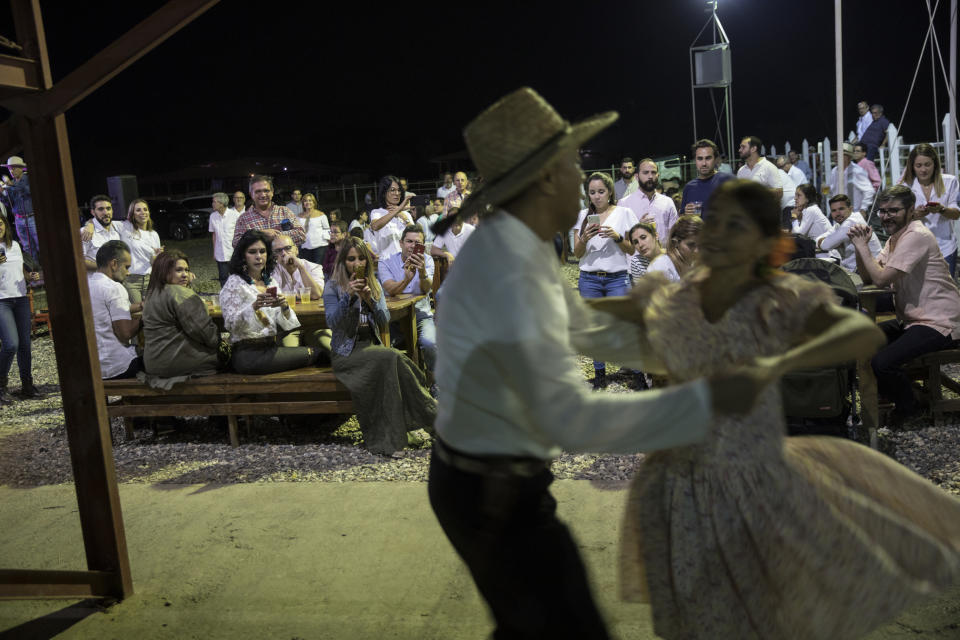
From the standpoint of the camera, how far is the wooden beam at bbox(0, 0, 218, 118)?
3.19 meters

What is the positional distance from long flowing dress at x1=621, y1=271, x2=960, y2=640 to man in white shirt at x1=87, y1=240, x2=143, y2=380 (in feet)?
17.7

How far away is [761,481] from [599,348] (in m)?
0.55

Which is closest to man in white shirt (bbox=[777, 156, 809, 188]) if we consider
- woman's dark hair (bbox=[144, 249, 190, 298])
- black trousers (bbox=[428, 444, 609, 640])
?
woman's dark hair (bbox=[144, 249, 190, 298])

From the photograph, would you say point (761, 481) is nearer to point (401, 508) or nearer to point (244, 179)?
point (401, 508)

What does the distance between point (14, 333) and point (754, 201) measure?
811cm

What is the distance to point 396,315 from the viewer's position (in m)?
6.74

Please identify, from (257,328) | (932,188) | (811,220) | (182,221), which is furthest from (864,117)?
(182,221)

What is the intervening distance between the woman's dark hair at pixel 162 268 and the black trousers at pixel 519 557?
4700 mm

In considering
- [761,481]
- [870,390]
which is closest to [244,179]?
[870,390]

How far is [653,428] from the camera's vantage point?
1.71m

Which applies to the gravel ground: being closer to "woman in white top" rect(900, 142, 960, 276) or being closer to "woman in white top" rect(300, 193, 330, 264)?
"woman in white top" rect(900, 142, 960, 276)

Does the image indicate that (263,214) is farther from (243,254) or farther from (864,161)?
(864,161)

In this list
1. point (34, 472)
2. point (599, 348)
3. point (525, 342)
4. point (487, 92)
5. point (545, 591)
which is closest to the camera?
point (525, 342)

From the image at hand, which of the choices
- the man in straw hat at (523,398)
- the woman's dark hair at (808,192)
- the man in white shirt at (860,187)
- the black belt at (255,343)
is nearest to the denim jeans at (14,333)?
the black belt at (255,343)
